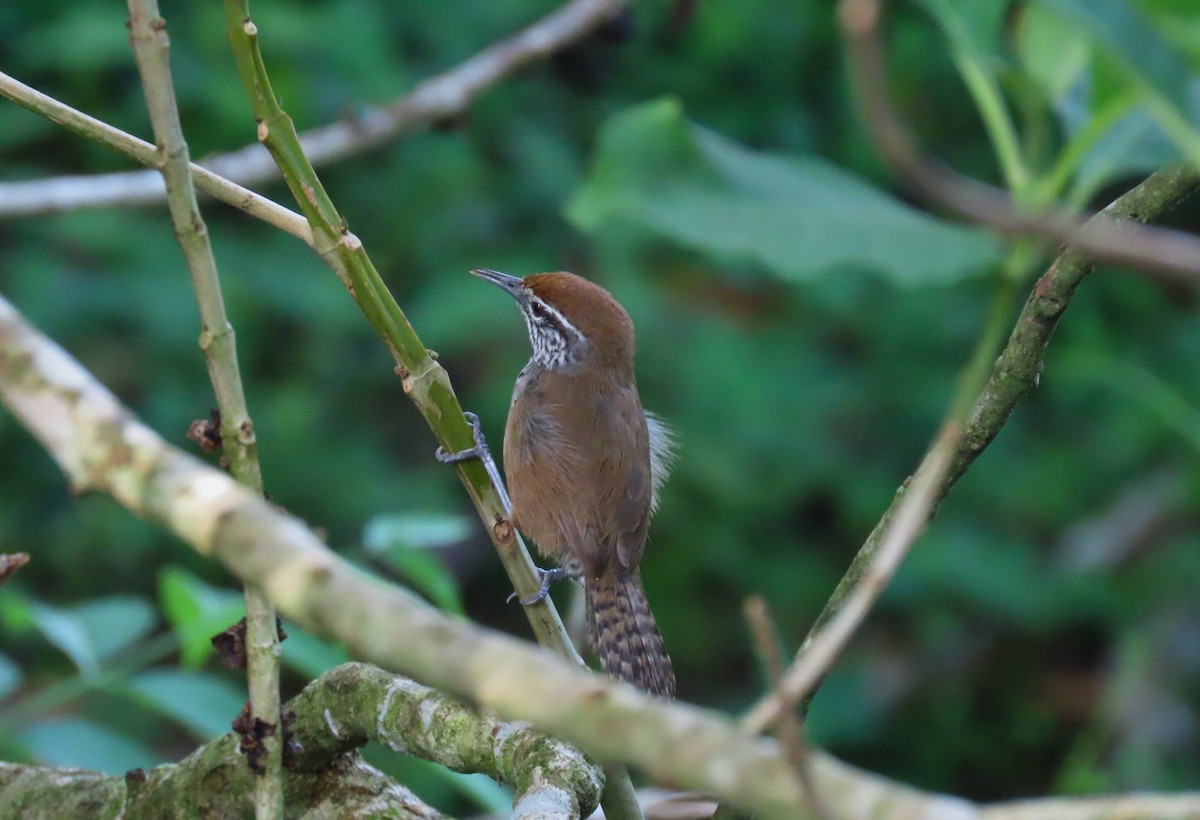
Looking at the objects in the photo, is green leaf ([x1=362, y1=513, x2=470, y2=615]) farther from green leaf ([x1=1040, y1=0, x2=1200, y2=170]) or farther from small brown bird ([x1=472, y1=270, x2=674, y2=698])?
green leaf ([x1=1040, y1=0, x2=1200, y2=170])

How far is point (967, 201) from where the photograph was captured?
2.25 feet

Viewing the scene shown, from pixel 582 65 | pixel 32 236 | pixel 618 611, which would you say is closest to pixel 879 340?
pixel 582 65

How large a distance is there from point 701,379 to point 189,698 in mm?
3285

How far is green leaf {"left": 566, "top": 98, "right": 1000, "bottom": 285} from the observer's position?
0.94 meters

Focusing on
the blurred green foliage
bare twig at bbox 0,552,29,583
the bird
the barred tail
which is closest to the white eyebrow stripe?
the bird

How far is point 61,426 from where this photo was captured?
1.08 meters

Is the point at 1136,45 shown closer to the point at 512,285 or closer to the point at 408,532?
the point at 408,532

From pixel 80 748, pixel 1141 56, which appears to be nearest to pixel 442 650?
pixel 1141 56

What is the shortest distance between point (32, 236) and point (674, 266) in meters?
3.09

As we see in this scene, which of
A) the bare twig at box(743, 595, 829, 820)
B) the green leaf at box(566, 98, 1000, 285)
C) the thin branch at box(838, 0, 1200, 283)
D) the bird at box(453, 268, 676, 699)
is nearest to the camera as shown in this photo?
the thin branch at box(838, 0, 1200, 283)

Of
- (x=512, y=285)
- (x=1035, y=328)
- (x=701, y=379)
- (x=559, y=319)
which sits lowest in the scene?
(x=1035, y=328)

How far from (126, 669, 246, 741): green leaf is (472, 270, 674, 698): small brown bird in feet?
2.97

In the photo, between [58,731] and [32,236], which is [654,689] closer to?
[58,731]

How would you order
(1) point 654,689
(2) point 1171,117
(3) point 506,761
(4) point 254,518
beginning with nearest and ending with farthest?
(2) point 1171,117, (4) point 254,518, (3) point 506,761, (1) point 654,689
